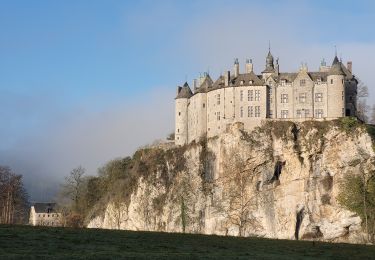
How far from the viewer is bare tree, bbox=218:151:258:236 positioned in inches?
3339

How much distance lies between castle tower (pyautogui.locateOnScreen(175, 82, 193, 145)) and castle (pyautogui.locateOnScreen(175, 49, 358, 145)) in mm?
5871

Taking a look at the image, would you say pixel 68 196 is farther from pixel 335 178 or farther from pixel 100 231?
pixel 100 231

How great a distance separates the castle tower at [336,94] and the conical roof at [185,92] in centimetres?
2354

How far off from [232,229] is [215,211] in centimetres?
409

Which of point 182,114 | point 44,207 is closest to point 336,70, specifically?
point 182,114

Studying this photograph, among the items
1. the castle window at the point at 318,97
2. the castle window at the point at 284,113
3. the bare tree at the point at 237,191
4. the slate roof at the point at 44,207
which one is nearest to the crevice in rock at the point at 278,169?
the bare tree at the point at 237,191

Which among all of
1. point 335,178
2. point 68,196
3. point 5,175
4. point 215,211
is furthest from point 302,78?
point 68,196

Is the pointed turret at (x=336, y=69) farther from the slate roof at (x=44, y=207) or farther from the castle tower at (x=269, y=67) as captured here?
the slate roof at (x=44, y=207)

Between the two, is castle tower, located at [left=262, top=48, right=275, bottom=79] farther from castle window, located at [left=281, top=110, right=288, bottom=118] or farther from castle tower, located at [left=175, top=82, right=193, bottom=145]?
castle tower, located at [left=175, top=82, right=193, bottom=145]

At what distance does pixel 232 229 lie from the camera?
8625 cm

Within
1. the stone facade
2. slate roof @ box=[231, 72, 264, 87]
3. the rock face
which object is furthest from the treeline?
the stone facade

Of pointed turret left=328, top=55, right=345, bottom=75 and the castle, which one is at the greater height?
pointed turret left=328, top=55, right=345, bottom=75

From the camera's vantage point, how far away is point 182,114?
101 m

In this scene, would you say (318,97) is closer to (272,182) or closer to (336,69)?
(336,69)
